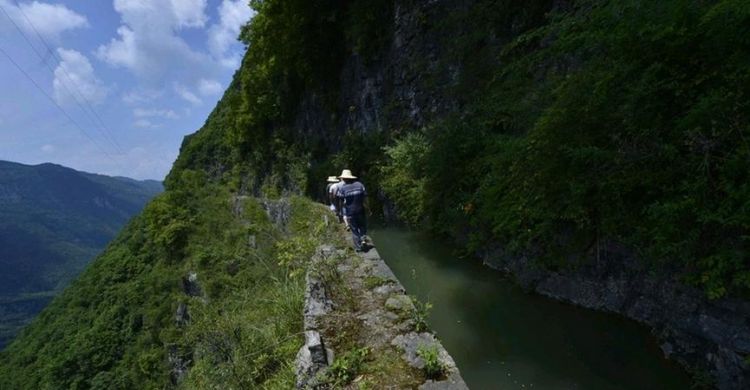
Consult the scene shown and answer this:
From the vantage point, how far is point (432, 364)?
4035 millimetres

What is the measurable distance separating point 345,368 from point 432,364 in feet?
2.91

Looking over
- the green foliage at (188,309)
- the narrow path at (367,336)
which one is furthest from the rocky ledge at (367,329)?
the green foliage at (188,309)

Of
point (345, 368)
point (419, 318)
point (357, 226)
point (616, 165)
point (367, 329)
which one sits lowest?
point (345, 368)

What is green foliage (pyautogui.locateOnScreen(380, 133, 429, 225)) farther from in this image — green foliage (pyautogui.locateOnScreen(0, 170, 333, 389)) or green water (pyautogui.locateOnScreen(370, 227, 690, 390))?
green water (pyautogui.locateOnScreen(370, 227, 690, 390))

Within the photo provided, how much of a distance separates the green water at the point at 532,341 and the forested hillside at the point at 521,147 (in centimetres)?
45

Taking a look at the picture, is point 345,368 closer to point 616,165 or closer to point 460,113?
point 616,165

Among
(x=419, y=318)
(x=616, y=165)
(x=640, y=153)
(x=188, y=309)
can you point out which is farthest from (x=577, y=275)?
(x=188, y=309)

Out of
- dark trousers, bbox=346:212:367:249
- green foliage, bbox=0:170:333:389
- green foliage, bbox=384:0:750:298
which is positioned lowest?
green foliage, bbox=0:170:333:389

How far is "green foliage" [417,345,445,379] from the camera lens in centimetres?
402

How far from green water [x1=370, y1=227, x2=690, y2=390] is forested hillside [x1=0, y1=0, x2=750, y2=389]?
446 mm

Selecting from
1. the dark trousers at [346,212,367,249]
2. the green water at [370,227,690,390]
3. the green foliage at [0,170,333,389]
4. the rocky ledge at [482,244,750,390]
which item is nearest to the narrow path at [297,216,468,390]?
the green foliage at [0,170,333,389]

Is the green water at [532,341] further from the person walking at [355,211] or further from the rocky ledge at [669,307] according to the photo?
the person walking at [355,211]

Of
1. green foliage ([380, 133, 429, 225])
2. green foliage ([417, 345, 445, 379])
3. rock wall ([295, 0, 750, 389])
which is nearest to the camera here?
green foliage ([417, 345, 445, 379])

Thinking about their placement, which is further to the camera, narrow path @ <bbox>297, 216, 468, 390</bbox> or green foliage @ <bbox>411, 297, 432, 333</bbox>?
green foliage @ <bbox>411, 297, 432, 333</bbox>
